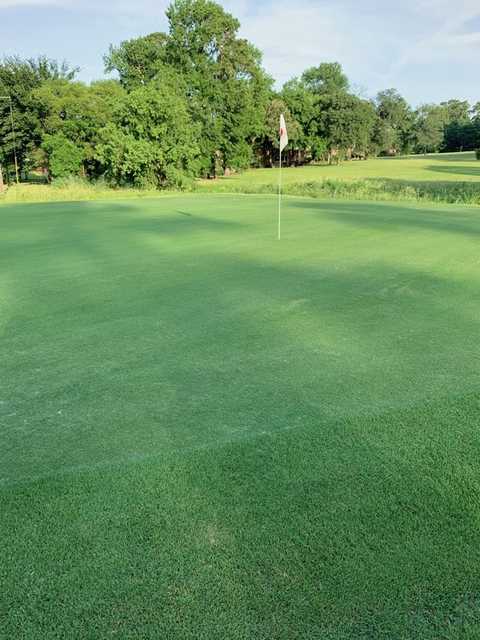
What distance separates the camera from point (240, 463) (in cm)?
277

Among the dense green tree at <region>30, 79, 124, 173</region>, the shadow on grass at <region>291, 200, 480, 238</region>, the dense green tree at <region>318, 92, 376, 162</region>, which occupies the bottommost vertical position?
the shadow on grass at <region>291, 200, 480, 238</region>

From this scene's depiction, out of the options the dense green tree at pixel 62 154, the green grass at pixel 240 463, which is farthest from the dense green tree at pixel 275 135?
the green grass at pixel 240 463

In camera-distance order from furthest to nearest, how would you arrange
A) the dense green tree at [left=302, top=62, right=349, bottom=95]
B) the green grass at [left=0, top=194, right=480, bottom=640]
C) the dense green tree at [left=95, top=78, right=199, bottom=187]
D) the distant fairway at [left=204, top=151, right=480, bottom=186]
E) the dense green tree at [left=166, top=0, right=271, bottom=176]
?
1. the dense green tree at [left=302, top=62, right=349, bottom=95]
2. the dense green tree at [left=166, top=0, right=271, bottom=176]
3. the distant fairway at [left=204, top=151, right=480, bottom=186]
4. the dense green tree at [left=95, top=78, right=199, bottom=187]
5. the green grass at [left=0, top=194, right=480, bottom=640]

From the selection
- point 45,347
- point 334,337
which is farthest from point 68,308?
point 334,337

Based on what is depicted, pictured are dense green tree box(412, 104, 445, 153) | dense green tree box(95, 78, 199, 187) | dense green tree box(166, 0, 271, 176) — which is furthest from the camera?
dense green tree box(412, 104, 445, 153)

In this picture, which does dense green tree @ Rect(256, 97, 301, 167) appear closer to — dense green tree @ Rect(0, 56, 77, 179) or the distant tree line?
the distant tree line

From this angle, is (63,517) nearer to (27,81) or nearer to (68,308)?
(68,308)

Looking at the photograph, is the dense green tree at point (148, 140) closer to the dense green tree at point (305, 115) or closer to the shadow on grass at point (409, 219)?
the shadow on grass at point (409, 219)

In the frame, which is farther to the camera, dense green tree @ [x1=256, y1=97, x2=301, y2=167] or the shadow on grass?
dense green tree @ [x1=256, y1=97, x2=301, y2=167]

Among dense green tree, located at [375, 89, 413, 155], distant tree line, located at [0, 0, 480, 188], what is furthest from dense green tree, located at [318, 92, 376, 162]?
dense green tree, located at [375, 89, 413, 155]

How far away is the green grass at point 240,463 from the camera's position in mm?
1879

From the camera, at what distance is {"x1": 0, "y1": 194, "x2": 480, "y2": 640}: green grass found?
188cm

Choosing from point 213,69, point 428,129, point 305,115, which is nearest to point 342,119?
point 305,115

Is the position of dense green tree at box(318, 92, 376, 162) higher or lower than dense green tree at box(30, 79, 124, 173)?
higher
